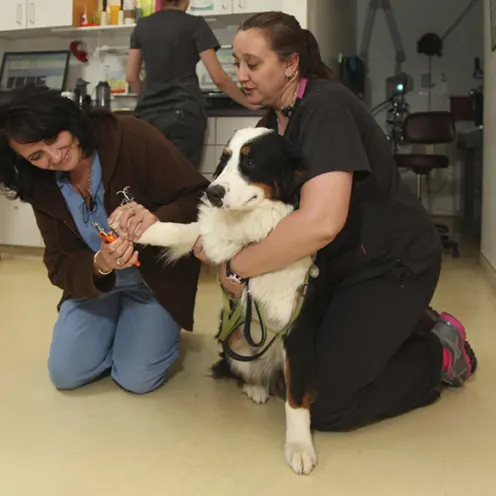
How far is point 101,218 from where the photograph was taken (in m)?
1.78

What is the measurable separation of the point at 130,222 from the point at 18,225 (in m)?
3.20

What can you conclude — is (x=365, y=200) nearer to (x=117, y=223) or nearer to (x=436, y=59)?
(x=117, y=223)

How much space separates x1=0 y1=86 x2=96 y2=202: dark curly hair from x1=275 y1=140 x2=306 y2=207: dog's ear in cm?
60

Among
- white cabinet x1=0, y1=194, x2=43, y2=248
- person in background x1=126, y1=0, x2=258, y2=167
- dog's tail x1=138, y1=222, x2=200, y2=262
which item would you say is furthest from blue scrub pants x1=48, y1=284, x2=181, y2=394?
white cabinet x1=0, y1=194, x2=43, y2=248

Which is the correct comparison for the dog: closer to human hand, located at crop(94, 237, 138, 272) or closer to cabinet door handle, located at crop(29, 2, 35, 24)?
human hand, located at crop(94, 237, 138, 272)

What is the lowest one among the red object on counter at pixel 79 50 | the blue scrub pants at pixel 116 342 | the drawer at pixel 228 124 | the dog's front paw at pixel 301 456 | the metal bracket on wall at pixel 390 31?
the dog's front paw at pixel 301 456

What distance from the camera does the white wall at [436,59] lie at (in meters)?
6.34

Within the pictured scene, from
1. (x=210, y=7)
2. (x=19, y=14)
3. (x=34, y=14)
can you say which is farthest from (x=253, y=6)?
(x=19, y=14)

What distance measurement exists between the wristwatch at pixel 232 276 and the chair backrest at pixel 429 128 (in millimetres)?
3851

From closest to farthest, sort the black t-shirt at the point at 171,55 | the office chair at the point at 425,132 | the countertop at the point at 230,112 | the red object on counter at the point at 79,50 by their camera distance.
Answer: the black t-shirt at the point at 171,55
the countertop at the point at 230,112
the red object on counter at the point at 79,50
the office chair at the point at 425,132

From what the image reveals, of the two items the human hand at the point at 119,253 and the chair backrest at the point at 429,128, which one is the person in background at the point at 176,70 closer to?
the human hand at the point at 119,253

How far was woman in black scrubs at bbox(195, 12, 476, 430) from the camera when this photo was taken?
1.39m

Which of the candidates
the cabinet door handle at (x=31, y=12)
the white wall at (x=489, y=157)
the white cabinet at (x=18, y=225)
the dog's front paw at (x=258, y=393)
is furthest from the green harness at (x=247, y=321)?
the cabinet door handle at (x=31, y=12)

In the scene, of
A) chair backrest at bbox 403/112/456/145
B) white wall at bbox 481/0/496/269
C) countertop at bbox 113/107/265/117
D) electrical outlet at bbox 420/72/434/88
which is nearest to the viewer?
white wall at bbox 481/0/496/269
